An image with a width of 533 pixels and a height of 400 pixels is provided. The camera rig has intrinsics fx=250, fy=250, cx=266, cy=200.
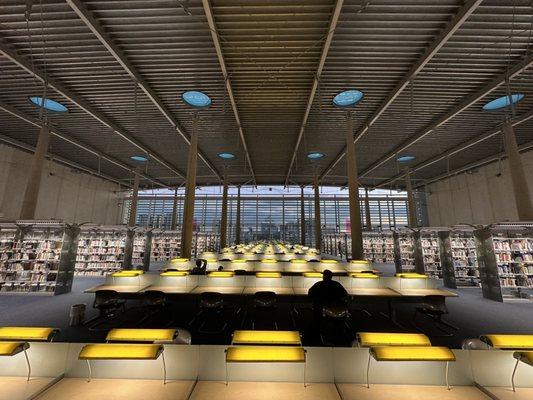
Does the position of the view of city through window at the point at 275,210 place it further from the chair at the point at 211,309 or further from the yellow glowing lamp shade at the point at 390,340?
the yellow glowing lamp shade at the point at 390,340

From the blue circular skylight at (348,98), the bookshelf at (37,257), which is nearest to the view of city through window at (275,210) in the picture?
the blue circular skylight at (348,98)

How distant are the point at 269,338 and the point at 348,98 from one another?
9.29 m

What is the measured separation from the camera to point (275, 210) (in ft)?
84.4

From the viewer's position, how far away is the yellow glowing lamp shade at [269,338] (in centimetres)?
206

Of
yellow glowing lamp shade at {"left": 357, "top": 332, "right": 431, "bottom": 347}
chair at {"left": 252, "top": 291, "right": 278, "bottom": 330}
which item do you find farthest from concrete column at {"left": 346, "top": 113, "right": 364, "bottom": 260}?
yellow glowing lamp shade at {"left": 357, "top": 332, "right": 431, "bottom": 347}

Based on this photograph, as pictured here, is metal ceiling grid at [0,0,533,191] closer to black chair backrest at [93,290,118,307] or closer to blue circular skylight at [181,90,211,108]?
blue circular skylight at [181,90,211,108]

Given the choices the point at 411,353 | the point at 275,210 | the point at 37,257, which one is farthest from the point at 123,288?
the point at 275,210

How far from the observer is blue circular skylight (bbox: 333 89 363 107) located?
896 centimetres

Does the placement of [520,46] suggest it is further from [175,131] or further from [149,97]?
[175,131]

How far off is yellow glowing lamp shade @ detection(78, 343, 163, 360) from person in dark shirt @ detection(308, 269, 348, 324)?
9.41ft

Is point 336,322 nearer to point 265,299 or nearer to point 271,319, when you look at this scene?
point 265,299

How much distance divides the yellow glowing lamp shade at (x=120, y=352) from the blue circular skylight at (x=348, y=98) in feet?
30.7

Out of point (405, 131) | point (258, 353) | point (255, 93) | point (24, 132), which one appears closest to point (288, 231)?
point (405, 131)

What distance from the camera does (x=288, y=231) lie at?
25391 mm
